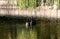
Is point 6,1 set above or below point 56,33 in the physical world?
above

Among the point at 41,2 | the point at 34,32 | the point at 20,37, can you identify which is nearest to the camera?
the point at 20,37

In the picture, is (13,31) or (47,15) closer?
(13,31)

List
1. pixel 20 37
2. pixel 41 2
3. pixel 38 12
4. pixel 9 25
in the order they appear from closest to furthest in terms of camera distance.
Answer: pixel 20 37, pixel 9 25, pixel 38 12, pixel 41 2

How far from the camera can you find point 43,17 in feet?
58.4

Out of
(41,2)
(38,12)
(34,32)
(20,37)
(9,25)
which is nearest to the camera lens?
(20,37)

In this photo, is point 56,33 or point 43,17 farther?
point 43,17

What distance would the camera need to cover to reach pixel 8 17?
17.8 metres

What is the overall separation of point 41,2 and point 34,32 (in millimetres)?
5672

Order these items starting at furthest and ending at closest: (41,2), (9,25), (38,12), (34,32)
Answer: (41,2) → (38,12) → (9,25) → (34,32)

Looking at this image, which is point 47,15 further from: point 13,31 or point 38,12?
point 13,31

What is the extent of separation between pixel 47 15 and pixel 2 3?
171 inches

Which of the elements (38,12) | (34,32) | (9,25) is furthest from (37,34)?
(38,12)

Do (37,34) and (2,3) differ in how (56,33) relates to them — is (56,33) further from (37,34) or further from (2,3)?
(2,3)

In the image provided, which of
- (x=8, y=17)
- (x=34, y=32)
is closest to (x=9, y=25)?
(x=8, y=17)
